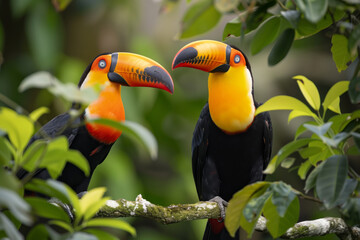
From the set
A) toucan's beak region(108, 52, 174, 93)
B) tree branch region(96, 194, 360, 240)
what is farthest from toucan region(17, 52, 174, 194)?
tree branch region(96, 194, 360, 240)

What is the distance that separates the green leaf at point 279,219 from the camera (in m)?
1.38

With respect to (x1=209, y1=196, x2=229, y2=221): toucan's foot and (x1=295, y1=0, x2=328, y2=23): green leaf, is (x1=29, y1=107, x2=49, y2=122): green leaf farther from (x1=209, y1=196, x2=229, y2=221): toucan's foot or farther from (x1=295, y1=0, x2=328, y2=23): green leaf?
(x1=209, y1=196, x2=229, y2=221): toucan's foot

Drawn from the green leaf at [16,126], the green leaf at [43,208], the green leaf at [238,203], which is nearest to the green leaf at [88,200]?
the green leaf at [43,208]

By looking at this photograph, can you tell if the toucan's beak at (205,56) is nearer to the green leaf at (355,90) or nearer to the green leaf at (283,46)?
the green leaf at (283,46)

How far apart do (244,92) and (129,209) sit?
27.4 inches

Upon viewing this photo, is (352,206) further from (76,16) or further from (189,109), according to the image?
A: (76,16)

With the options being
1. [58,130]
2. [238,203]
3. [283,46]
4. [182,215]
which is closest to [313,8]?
[283,46]

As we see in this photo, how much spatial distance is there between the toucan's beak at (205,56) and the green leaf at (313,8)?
0.97m

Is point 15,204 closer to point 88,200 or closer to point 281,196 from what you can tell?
point 88,200

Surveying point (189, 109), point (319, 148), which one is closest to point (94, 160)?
point (319, 148)

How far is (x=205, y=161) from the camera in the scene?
2.42m

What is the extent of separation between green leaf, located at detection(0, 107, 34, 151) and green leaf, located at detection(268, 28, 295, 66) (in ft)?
2.01

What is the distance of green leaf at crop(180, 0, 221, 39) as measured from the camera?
1.12 metres

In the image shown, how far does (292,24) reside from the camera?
113 cm
